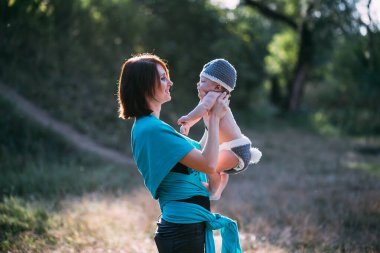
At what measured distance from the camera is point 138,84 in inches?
97.2

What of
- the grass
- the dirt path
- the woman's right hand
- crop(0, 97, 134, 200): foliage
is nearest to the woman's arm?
the woman's right hand

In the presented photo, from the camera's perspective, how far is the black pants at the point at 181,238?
8.04ft

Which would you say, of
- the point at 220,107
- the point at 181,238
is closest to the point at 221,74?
the point at 220,107

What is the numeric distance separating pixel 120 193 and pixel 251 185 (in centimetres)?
324

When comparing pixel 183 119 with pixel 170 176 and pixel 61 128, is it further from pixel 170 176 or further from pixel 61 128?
pixel 61 128

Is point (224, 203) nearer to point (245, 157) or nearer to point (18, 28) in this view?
point (245, 157)

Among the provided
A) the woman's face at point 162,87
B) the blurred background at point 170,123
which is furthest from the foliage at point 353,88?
the woman's face at point 162,87

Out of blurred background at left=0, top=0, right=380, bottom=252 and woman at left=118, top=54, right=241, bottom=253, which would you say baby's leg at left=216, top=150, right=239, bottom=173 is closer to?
woman at left=118, top=54, right=241, bottom=253

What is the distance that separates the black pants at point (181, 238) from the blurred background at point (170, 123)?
238 cm

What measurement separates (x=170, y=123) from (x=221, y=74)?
12019mm

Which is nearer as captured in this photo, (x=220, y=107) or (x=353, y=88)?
(x=220, y=107)

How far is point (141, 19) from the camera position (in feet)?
56.3

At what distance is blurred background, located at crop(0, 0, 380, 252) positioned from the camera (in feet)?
17.9

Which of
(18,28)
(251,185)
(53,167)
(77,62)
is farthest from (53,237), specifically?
(77,62)
